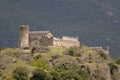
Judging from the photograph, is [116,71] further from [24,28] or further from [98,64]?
[24,28]

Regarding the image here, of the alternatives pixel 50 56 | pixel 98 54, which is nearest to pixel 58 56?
pixel 50 56

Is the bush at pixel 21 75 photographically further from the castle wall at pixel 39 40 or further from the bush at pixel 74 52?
the bush at pixel 74 52

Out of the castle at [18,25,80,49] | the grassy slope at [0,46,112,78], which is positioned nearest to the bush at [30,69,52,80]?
the grassy slope at [0,46,112,78]

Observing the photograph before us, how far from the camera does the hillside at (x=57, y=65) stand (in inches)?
5979

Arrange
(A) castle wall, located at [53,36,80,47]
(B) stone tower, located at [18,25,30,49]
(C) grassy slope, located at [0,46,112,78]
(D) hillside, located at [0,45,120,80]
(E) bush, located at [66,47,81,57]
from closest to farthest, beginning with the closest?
(D) hillside, located at [0,45,120,80], (C) grassy slope, located at [0,46,112,78], (E) bush, located at [66,47,81,57], (B) stone tower, located at [18,25,30,49], (A) castle wall, located at [53,36,80,47]

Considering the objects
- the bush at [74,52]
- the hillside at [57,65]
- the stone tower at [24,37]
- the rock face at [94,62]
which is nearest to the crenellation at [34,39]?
the stone tower at [24,37]

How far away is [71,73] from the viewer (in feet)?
511

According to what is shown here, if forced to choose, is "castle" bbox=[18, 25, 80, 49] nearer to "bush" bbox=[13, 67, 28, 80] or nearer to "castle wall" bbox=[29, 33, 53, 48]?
"castle wall" bbox=[29, 33, 53, 48]

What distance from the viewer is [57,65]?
518 ft

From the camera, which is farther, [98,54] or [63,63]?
[98,54]

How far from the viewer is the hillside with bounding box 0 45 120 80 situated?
151875 mm

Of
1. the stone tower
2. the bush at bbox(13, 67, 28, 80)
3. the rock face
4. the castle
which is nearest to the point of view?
the bush at bbox(13, 67, 28, 80)

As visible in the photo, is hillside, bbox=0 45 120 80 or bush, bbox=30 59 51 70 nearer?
hillside, bbox=0 45 120 80

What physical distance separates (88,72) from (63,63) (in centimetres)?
569
